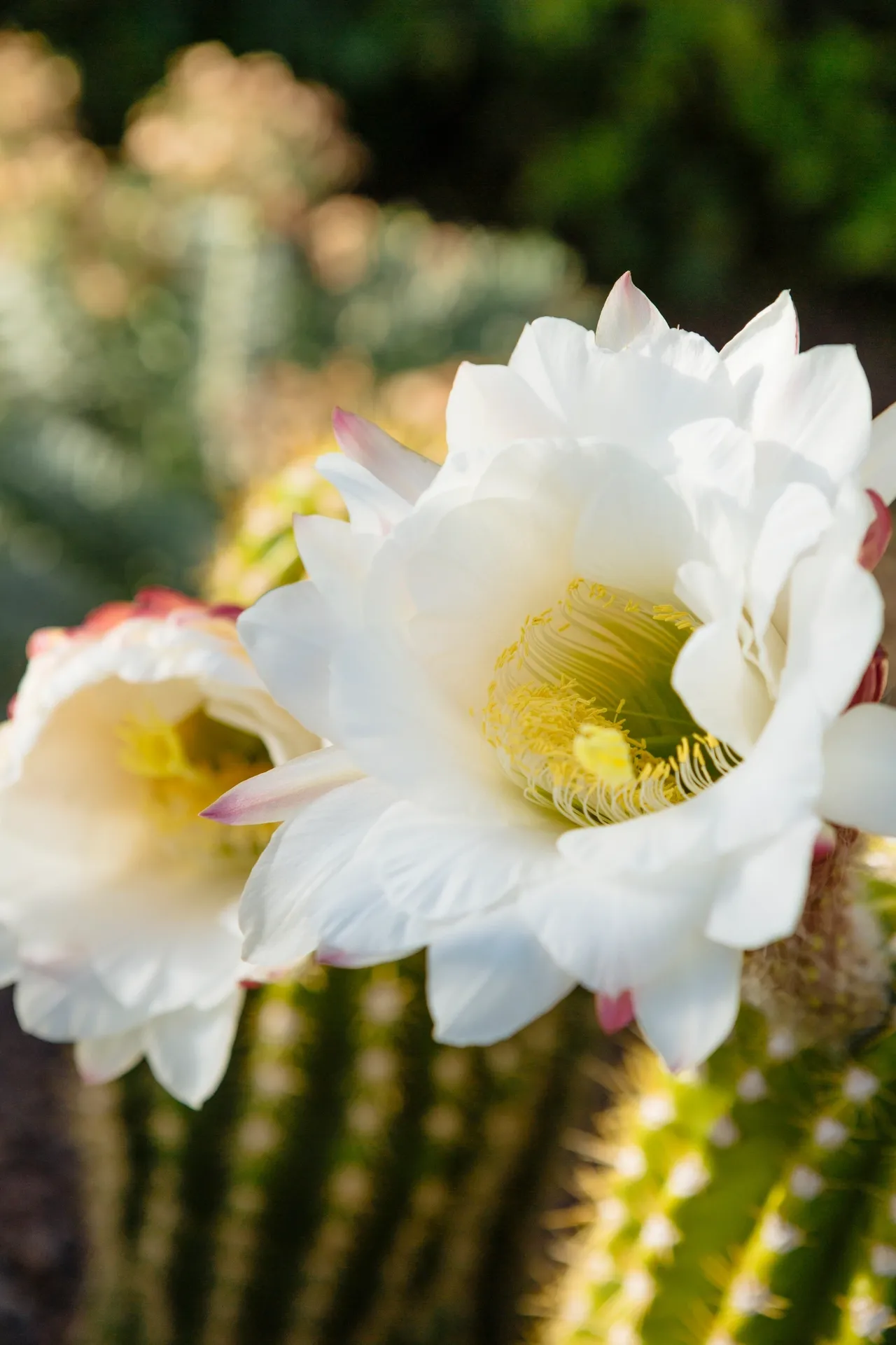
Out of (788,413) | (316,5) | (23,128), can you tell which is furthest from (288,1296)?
(316,5)

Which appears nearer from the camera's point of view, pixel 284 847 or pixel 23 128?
pixel 284 847

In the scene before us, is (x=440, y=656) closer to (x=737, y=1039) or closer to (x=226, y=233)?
(x=737, y=1039)

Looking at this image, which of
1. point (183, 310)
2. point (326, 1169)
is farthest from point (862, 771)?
point (183, 310)

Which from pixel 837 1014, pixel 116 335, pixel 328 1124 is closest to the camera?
pixel 837 1014

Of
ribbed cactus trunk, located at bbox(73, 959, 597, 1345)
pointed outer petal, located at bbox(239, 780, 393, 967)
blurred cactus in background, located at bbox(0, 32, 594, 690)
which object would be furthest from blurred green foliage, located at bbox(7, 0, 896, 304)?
pointed outer petal, located at bbox(239, 780, 393, 967)

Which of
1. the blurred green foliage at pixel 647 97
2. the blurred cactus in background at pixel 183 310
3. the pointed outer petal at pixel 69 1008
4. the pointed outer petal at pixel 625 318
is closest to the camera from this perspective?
the pointed outer petal at pixel 625 318

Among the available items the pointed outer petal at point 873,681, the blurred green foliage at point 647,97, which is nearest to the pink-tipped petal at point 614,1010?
the pointed outer petal at point 873,681

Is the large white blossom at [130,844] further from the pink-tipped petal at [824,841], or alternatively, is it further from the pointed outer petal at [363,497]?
the pink-tipped petal at [824,841]

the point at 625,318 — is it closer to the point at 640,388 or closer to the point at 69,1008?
the point at 640,388
